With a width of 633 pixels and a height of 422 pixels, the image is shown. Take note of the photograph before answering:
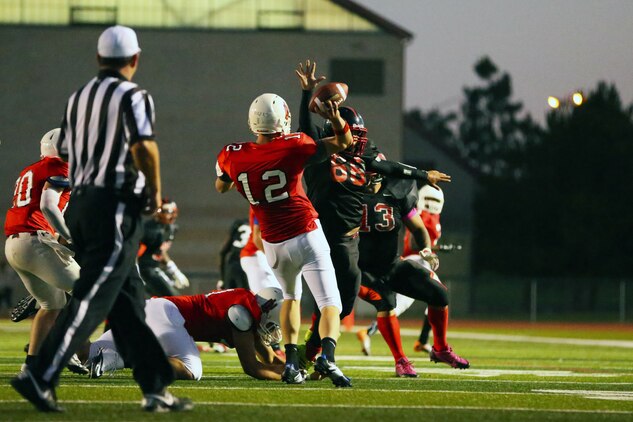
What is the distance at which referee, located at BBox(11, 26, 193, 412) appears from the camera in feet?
20.8

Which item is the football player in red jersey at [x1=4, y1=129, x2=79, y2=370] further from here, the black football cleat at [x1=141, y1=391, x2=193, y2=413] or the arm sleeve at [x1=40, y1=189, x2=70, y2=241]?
the black football cleat at [x1=141, y1=391, x2=193, y2=413]

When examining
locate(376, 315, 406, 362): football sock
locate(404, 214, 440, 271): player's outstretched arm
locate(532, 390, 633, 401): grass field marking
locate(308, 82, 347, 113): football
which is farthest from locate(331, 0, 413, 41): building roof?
locate(532, 390, 633, 401): grass field marking

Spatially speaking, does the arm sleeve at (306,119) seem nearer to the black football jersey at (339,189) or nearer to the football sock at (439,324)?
the black football jersey at (339,189)

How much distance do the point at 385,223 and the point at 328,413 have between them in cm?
403

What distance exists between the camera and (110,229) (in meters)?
6.41

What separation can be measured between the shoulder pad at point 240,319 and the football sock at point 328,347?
0.52 meters

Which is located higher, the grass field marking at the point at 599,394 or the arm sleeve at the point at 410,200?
the arm sleeve at the point at 410,200

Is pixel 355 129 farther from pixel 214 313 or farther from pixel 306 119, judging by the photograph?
pixel 214 313

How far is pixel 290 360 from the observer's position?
882 centimetres

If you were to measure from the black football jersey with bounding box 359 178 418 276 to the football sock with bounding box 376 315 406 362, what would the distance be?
0.39m

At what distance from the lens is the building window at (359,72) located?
130 feet

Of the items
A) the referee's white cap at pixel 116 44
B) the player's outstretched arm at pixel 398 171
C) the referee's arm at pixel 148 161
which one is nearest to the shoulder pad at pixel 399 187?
the player's outstretched arm at pixel 398 171

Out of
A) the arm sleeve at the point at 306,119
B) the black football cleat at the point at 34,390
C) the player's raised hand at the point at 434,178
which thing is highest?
the arm sleeve at the point at 306,119

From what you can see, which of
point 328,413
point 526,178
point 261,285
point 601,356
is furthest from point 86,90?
point 526,178
